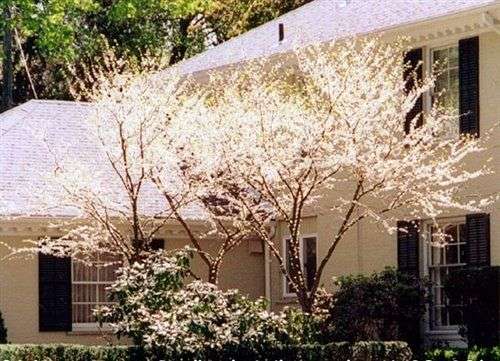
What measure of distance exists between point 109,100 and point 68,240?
9.39 feet

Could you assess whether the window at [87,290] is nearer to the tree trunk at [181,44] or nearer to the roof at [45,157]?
the roof at [45,157]

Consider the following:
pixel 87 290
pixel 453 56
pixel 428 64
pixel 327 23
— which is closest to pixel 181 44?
pixel 327 23

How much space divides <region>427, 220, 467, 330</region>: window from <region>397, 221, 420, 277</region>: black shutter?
228mm

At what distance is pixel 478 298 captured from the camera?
71.9 ft

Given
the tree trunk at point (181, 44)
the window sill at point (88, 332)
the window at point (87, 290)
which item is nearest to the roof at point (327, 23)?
the window at point (87, 290)

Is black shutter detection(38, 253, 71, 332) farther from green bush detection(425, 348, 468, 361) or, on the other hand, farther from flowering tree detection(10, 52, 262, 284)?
green bush detection(425, 348, 468, 361)

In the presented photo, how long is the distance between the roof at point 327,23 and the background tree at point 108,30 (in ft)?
22.7

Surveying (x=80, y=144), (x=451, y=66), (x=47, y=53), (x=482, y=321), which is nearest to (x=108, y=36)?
(x=47, y=53)

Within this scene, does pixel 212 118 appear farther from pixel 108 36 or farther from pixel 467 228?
pixel 108 36

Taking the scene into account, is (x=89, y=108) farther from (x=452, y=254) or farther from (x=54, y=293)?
(x=452, y=254)

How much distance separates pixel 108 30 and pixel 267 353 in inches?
856

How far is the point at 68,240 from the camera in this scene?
25812mm

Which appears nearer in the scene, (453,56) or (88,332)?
(453,56)

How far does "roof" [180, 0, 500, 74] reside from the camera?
24.0 meters
